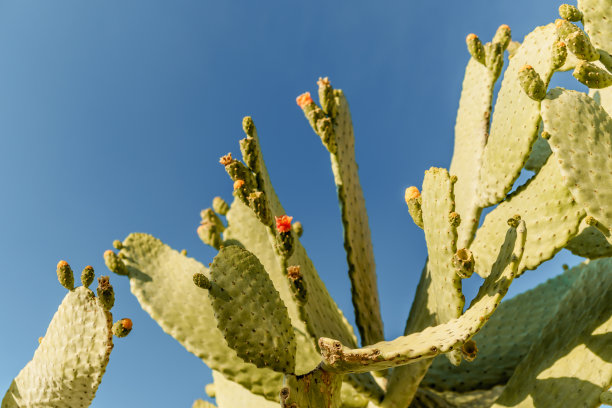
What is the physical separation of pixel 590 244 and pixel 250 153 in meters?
→ 1.99

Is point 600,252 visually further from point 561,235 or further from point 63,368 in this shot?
point 63,368

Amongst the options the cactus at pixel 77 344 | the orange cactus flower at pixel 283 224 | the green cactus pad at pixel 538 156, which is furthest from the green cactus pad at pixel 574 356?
the cactus at pixel 77 344

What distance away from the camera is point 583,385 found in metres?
2.37

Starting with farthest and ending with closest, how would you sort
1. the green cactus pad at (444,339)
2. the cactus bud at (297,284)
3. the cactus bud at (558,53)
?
1. the cactus bud at (558,53)
2. the cactus bud at (297,284)
3. the green cactus pad at (444,339)

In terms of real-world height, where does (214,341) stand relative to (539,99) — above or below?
below

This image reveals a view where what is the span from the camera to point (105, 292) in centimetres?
253

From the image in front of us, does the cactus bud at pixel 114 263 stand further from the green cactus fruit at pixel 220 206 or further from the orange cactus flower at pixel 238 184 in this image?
the orange cactus flower at pixel 238 184

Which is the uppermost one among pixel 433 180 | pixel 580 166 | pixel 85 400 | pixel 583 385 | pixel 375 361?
pixel 433 180

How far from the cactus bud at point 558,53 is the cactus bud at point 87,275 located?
8.25 ft

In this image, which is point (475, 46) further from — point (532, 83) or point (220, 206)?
point (220, 206)

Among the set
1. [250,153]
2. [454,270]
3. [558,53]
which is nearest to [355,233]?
[250,153]

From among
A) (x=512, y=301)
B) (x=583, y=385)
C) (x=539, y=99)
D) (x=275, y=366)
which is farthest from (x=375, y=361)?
(x=512, y=301)

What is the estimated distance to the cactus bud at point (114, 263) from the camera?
10.5 ft

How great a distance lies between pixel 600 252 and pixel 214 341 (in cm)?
221
